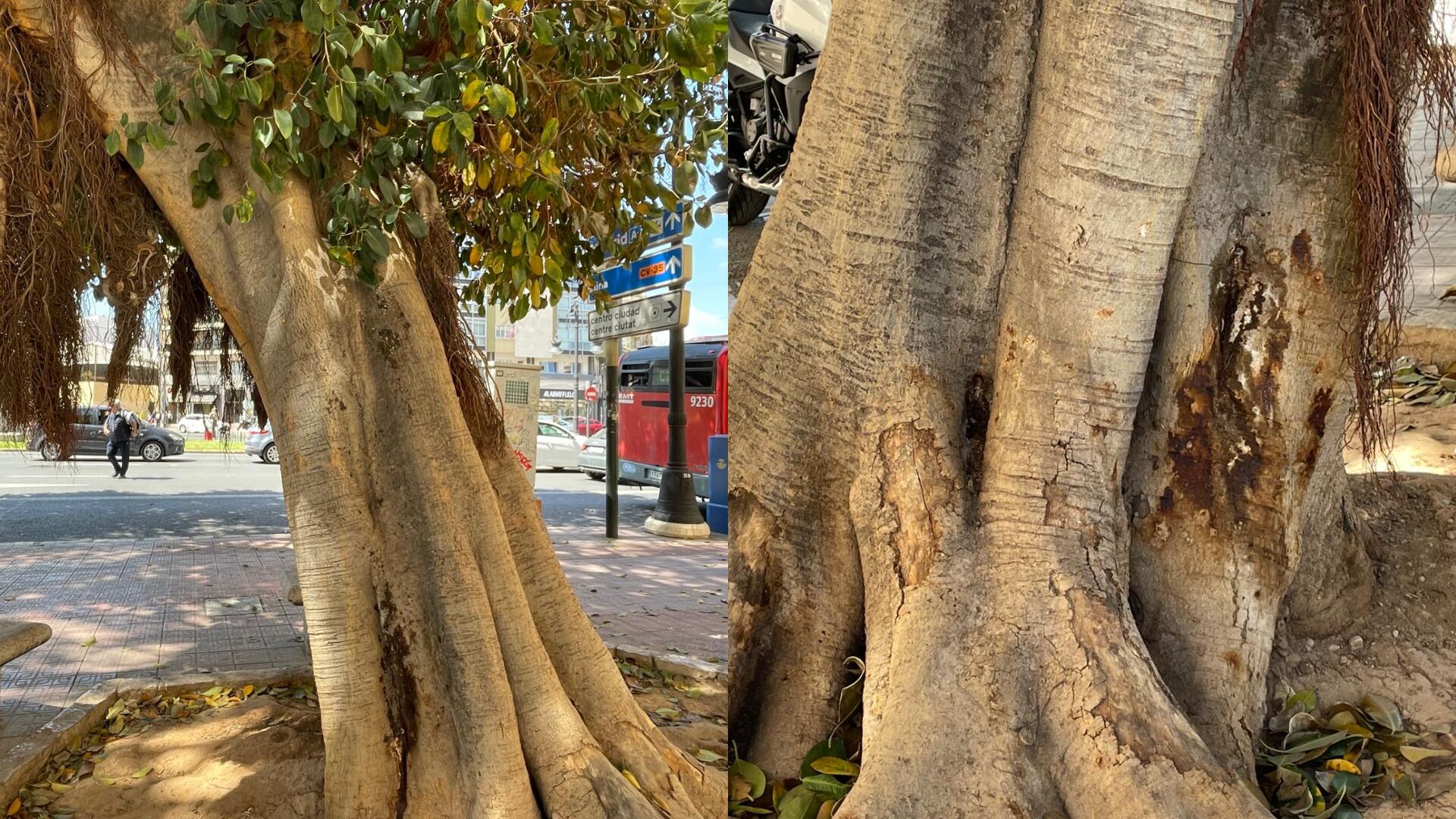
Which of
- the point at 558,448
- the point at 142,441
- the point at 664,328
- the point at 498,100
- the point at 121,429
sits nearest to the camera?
the point at 498,100

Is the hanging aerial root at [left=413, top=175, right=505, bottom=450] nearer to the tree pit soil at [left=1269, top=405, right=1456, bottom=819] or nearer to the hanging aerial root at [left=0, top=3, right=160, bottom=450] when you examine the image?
the hanging aerial root at [left=0, top=3, right=160, bottom=450]

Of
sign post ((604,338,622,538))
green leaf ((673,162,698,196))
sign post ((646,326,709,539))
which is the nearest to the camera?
green leaf ((673,162,698,196))

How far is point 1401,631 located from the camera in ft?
10.3

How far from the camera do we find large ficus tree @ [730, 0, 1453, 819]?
2.45 m

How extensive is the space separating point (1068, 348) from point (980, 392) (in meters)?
0.32

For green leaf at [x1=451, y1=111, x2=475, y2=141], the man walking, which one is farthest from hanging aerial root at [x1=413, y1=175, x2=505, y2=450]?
the man walking

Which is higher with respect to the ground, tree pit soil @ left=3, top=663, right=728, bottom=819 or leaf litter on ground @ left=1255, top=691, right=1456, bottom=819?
leaf litter on ground @ left=1255, top=691, right=1456, bottom=819

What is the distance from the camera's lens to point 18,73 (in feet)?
12.4

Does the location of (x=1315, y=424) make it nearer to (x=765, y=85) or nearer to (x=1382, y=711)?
(x=1382, y=711)

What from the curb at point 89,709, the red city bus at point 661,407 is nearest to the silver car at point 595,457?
the red city bus at point 661,407

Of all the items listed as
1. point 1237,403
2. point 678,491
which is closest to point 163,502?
point 678,491

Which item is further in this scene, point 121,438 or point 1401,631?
point 121,438

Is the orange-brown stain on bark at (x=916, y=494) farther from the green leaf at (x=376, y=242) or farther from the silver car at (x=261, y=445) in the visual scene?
the silver car at (x=261, y=445)

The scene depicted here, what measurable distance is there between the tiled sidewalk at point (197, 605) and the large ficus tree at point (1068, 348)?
3.54m
